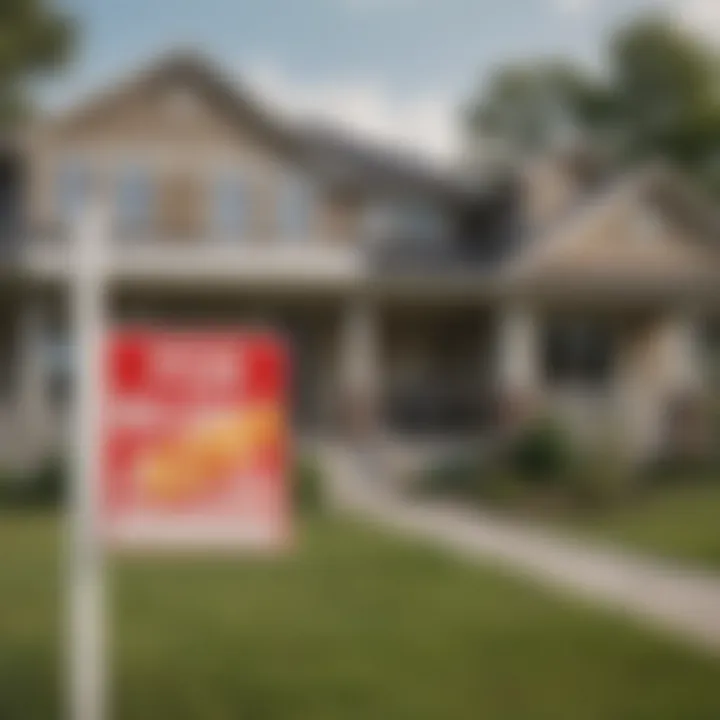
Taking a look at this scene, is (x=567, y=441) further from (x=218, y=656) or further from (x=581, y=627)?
(x=218, y=656)

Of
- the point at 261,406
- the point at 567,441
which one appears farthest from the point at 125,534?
the point at 567,441

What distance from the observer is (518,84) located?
0.67 metres

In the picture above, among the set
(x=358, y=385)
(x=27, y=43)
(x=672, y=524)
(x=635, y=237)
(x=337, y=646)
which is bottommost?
(x=337, y=646)

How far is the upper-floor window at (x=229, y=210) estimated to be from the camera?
0.96 metres

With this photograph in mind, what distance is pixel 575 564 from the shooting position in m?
1.51

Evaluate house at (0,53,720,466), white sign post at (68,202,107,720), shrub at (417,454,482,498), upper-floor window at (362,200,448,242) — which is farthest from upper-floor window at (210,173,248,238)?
shrub at (417,454,482,498)

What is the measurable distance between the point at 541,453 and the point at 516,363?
229 mm

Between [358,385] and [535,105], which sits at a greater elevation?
[535,105]

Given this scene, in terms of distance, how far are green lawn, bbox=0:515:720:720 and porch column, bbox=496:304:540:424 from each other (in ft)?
0.84

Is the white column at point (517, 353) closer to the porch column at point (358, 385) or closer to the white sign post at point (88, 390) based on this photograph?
the porch column at point (358, 385)

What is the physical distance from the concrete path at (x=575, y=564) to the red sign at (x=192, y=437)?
645 mm

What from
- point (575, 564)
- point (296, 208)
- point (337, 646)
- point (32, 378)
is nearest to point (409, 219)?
point (296, 208)

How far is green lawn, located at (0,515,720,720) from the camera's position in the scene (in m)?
0.99

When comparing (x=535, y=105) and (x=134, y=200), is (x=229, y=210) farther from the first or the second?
(x=535, y=105)
